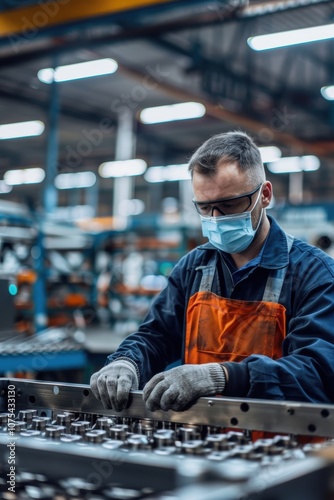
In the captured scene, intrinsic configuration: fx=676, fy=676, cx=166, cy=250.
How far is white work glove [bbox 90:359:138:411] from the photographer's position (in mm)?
1986

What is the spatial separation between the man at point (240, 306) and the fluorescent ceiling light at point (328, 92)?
10612 mm

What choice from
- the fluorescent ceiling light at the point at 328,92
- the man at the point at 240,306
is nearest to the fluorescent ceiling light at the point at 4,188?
the fluorescent ceiling light at the point at 328,92

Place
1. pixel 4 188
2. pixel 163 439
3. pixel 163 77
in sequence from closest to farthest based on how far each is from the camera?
1. pixel 163 439
2. pixel 163 77
3. pixel 4 188

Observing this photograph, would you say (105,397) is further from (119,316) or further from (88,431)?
(119,316)

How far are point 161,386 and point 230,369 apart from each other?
0.91ft

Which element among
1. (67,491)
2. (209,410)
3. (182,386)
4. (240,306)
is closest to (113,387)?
(182,386)

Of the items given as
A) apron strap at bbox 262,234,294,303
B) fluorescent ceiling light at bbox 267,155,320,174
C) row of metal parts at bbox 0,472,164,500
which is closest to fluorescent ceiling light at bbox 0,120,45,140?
fluorescent ceiling light at bbox 267,155,320,174

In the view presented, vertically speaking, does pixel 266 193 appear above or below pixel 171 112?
below

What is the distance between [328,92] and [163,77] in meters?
3.23

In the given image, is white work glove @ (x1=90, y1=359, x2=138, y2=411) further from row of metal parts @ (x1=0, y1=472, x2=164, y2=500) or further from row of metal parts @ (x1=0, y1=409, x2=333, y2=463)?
row of metal parts @ (x1=0, y1=472, x2=164, y2=500)

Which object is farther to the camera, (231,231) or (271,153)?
(271,153)

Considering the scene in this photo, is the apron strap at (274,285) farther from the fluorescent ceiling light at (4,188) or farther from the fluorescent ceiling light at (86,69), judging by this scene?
the fluorescent ceiling light at (4,188)

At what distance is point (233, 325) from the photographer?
2.43 m

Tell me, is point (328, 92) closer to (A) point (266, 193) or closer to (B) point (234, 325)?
(A) point (266, 193)
